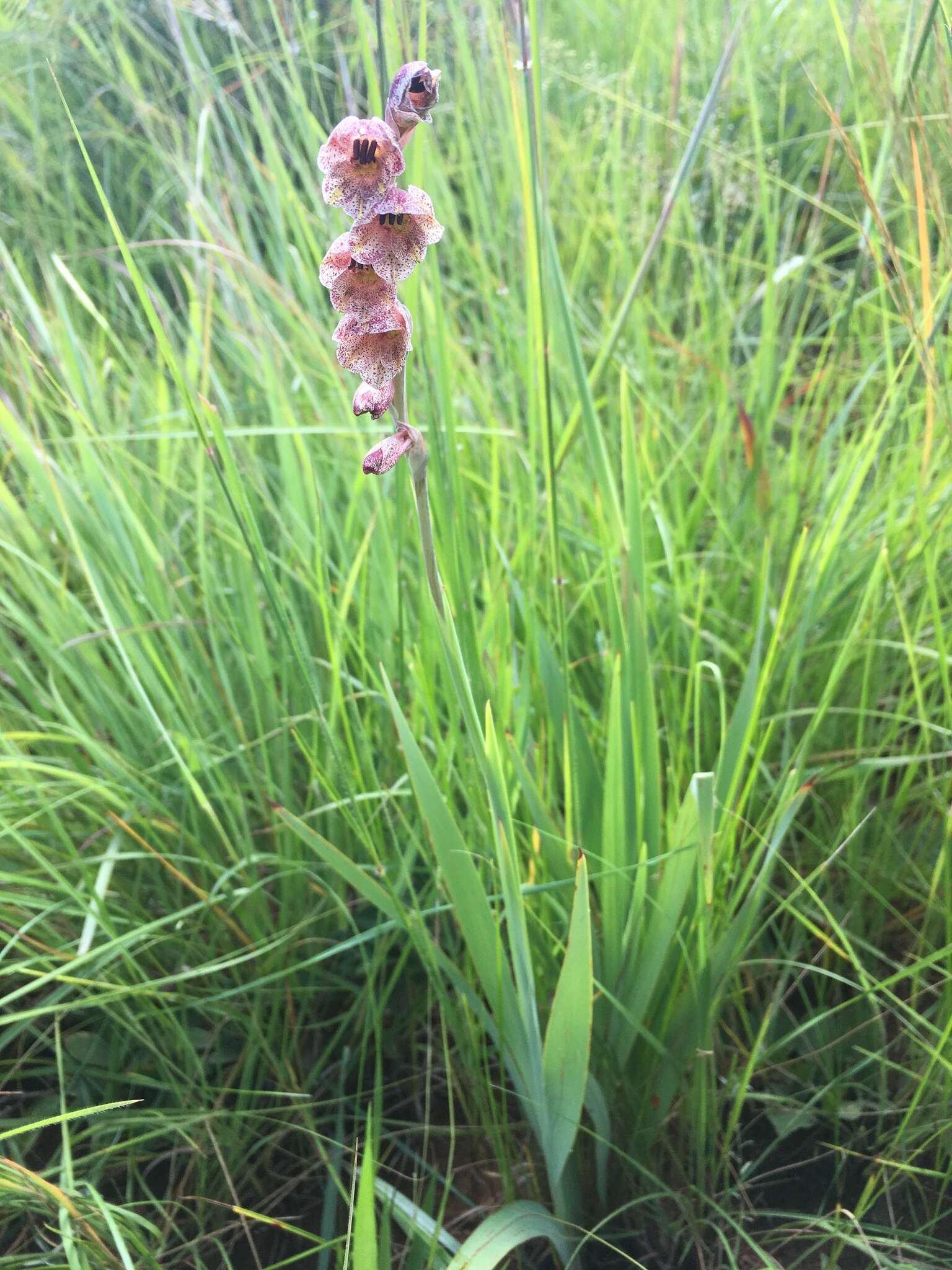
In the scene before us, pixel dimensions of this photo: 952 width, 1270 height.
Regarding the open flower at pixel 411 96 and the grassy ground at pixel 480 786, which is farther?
the grassy ground at pixel 480 786

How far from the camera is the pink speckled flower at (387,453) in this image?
553 millimetres

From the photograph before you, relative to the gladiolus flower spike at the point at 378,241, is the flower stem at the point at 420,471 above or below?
below

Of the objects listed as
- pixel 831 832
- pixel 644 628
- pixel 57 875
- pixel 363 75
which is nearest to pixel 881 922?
pixel 831 832

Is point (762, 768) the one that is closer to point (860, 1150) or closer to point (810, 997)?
point (810, 997)

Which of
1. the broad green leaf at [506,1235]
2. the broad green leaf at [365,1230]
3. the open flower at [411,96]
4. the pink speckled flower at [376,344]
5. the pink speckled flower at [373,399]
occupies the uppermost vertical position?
the open flower at [411,96]

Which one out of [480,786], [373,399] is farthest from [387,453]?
[480,786]

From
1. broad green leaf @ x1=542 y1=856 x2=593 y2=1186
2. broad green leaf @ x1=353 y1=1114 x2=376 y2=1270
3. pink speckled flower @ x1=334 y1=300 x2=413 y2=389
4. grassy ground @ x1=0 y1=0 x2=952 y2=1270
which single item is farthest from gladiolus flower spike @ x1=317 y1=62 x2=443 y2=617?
broad green leaf @ x1=353 y1=1114 x2=376 y2=1270

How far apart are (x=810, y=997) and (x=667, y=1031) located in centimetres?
29

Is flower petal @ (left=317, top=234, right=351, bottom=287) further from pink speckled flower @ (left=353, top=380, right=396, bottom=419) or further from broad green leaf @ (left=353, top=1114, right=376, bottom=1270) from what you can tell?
broad green leaf @ (left=353, top=1114, right=376, bottom=1270)

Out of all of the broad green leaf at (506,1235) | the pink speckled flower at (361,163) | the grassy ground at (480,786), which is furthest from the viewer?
the grassy ground at (480,786)

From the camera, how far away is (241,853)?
107 cm

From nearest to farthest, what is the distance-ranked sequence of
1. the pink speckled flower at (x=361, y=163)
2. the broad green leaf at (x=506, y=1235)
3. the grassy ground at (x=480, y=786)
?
the pink speckled flower at (x=361, y=163)
the broad green leaf at (x=506, y=1235)
the grassy ground at (x=480, y=786)

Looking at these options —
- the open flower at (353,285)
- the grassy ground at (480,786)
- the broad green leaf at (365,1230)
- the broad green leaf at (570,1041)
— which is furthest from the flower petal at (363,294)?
the broad green leaf at (365,1230)

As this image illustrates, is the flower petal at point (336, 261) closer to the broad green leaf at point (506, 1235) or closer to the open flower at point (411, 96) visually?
the open flower at point (411, 96)
